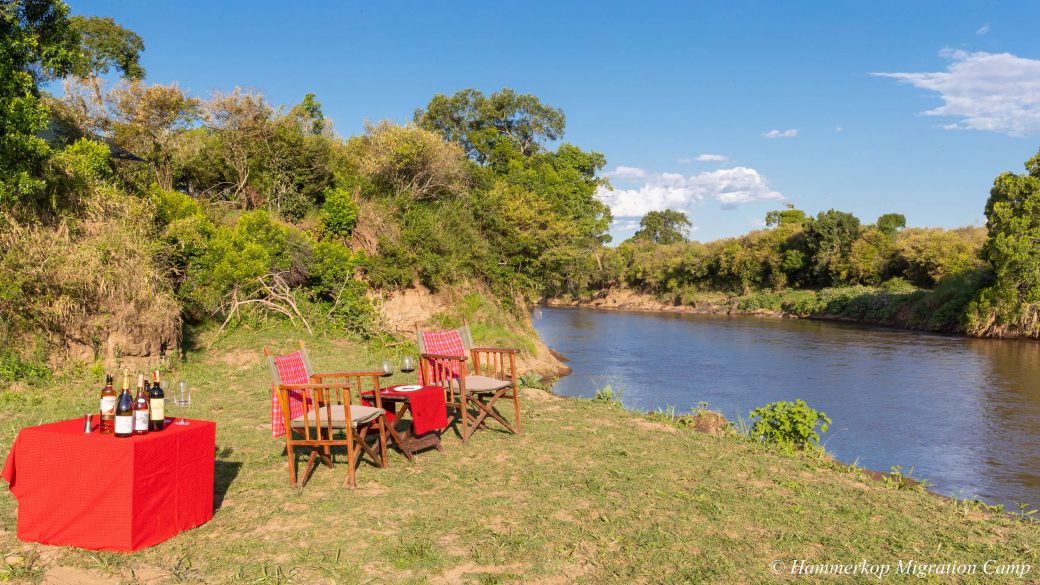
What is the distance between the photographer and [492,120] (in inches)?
1155

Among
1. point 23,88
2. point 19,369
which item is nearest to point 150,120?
point 23,88

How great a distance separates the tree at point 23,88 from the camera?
351 inches

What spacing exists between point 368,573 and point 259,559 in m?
0.63

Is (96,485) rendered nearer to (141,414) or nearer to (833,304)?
(141,414)

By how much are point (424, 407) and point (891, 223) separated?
44097 mm

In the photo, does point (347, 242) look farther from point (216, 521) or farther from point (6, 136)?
point (216, 521)

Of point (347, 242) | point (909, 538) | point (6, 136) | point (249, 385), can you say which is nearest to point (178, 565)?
point (909, 538)

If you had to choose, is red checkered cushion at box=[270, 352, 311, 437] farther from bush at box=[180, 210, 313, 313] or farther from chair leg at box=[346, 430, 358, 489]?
bush at box=[180, 210, 313, 313]

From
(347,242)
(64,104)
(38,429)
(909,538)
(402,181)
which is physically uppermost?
(64,104)

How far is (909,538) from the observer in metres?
4.51

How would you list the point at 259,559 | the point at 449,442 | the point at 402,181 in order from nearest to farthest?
the point at 259,559 < the point at 449,442 < the point at 402,181

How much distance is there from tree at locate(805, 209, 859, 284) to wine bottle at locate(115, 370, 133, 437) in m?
43.5

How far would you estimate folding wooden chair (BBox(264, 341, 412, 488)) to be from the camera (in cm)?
511

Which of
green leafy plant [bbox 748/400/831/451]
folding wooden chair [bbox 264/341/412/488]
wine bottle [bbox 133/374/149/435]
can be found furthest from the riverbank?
wine bottle [bbox 133/374/149/435]
